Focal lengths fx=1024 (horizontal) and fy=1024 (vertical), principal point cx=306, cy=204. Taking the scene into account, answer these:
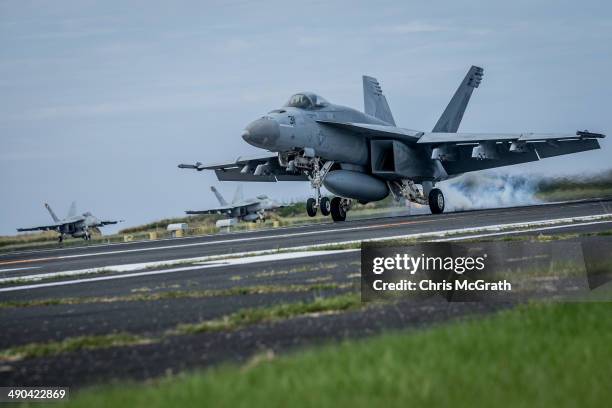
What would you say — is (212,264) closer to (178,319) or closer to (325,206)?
(178,319)

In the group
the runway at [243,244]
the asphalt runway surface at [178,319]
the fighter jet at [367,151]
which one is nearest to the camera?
the asphalt runway surface at [178,319]

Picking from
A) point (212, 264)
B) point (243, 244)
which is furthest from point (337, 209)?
point (212, 264)

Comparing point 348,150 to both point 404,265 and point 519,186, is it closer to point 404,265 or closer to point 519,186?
point 519,186

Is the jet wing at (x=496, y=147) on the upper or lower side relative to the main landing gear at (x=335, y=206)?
upper

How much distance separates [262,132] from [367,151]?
703 centimetres

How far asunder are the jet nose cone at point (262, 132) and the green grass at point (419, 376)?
26137 mm

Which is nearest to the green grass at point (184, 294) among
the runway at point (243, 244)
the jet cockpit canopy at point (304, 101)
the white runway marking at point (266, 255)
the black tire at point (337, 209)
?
the white runway marking at point (266, 255)

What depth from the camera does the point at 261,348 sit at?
23.5ft

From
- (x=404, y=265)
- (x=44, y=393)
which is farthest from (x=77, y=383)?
(x=404, y=265)

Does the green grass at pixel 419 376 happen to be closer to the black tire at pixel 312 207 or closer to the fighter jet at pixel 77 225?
the black tire at pixel 312 207

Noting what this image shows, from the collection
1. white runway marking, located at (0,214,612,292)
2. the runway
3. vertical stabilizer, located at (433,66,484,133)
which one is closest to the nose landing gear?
the runway

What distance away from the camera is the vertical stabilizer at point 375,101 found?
145 ft

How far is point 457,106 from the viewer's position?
4612 cm

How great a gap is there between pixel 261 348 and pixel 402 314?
180cm
